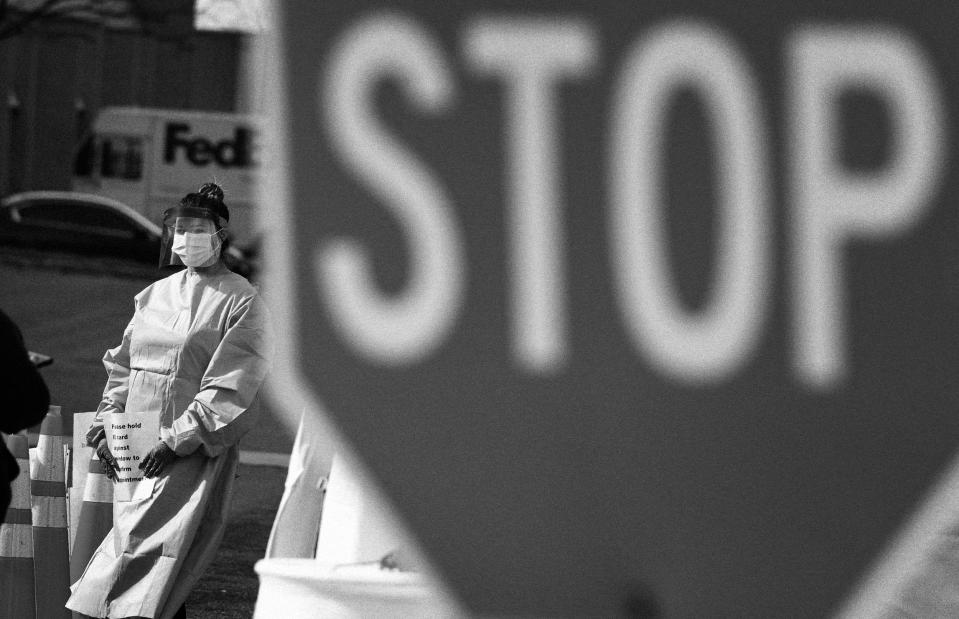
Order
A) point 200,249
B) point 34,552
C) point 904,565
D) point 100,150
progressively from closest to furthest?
point 904,565
point 200,249
point 34,552
point 100,150

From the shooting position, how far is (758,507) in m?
1.29

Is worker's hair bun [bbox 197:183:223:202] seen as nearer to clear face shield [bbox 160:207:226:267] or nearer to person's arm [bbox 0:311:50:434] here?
clear face shield [bbox 160:207:226:267]

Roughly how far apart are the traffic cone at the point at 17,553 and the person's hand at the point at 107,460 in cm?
29

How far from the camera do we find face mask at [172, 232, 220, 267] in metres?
5.69

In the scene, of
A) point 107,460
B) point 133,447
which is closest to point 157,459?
point 133,447

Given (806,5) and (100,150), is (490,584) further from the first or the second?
(100,150)

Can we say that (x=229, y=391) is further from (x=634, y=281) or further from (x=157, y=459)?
(x=634, y=281)

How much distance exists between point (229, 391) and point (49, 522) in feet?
3.47

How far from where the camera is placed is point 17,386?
3.98 metres

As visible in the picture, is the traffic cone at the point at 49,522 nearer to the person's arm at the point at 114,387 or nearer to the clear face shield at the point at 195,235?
the person's arm at the point at 114,387

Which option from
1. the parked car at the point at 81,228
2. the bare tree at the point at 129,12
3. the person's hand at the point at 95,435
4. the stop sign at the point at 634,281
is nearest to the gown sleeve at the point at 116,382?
the person's hand at the point at 95,435

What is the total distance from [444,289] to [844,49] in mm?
366

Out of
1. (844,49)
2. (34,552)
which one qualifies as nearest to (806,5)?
(844,49)

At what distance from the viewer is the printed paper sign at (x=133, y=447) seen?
5.59 meters
